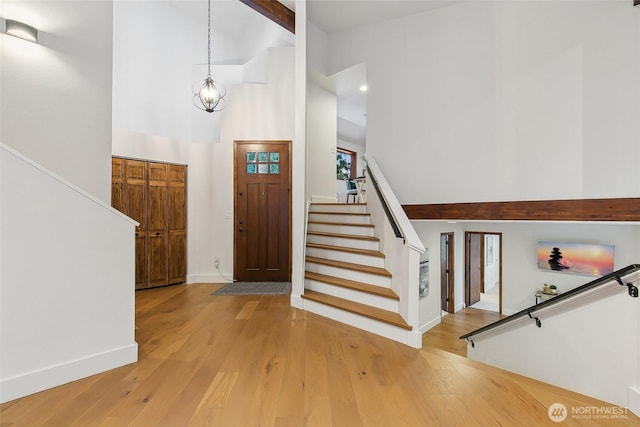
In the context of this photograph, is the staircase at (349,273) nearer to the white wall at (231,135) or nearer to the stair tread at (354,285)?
the stair tread at (354,285)

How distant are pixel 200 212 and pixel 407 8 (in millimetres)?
4579

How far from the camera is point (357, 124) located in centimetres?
841

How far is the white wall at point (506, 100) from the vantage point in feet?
9.61

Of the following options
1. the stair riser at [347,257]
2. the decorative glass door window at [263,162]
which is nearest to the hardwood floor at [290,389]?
the stair riser at [347,257]

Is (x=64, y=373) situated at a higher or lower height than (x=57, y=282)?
lower

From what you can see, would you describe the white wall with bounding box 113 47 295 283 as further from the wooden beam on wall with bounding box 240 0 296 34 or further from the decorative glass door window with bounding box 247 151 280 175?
the wooden beam on wall with bounding box 240 0 296 34

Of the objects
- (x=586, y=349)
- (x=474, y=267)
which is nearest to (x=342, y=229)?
(x=586, y=349)

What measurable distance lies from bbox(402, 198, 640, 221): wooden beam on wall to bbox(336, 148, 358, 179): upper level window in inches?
185

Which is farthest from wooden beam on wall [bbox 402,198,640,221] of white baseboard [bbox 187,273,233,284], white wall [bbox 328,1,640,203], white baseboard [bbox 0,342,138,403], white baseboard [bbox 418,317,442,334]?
white baseboard [bbox 0,342,138,403]

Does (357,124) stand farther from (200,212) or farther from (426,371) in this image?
(426,371)

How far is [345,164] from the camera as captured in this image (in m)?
9.10

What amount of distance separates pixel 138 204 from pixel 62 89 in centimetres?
244

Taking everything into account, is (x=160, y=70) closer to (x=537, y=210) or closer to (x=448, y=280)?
(x=537, y=210)

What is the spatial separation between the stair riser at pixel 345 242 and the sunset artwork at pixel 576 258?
13.5ft
